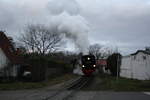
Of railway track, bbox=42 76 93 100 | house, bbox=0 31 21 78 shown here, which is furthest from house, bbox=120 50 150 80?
house, bbox=0 31 21 78

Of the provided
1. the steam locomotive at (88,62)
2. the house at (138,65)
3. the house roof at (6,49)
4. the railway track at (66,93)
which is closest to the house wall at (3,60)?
the house roof at (6,49)

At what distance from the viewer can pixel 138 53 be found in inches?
1307

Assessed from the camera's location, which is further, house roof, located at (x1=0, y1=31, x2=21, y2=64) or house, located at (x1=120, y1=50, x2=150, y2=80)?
house roof, located at (x1=0, y1=31, x2=21, y2=64)

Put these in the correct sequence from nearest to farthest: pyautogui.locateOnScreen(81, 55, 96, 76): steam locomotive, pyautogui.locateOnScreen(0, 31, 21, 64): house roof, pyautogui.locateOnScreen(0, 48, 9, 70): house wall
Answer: pyautogui.locateOnScreen(0, 48, 9, 70): house wall, pyautogui.locateOnScreen(0, 31, 21, 64): house roof, pyautogui.locateOnScreen(81, 55, 96, 76): steam locomotive

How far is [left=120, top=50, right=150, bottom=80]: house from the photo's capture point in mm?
31781

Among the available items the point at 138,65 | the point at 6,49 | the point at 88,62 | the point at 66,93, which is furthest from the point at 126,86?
the point at 6,49

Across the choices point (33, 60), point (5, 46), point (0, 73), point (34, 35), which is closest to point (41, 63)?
point (33, 60)

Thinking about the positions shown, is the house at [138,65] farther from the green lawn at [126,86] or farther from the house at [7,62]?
the house at [7,62]

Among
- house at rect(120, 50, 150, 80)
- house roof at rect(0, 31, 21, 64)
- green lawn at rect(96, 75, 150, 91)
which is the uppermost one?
house roof at rect(0, 31, 21, 64)

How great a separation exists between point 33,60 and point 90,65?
41.4ft

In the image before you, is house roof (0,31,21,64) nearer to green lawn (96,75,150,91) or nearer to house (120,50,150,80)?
green lawn (96,75,150,91)

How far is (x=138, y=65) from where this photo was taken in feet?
109

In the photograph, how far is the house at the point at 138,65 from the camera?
1251 inches

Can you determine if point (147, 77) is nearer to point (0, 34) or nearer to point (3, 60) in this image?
point (3, 60)
